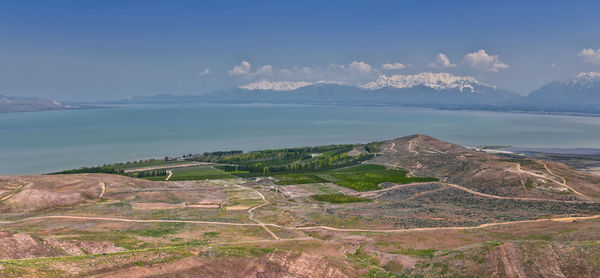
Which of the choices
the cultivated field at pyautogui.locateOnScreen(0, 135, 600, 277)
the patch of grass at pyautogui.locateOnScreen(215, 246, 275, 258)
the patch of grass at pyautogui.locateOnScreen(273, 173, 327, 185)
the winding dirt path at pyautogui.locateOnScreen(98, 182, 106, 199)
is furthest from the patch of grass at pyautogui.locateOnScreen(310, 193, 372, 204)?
the winding dirt path at pyautogui.locateOnScreen(98, 182, 106, 199)

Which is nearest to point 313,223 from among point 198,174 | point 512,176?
point 512,176

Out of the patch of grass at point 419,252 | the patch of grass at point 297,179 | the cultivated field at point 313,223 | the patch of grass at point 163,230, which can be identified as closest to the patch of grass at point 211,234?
the cultivated field at point 313,223

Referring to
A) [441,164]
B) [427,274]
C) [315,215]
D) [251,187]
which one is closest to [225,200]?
[251,187]

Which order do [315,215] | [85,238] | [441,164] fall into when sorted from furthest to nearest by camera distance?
[441,164] → [315,215] → [85,238]

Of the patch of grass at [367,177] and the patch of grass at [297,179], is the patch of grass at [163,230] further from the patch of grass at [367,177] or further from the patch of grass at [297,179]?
the patch of grass at [367,177]

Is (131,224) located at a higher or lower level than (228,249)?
lower

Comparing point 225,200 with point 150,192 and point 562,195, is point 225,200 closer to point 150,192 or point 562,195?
point 150,192
